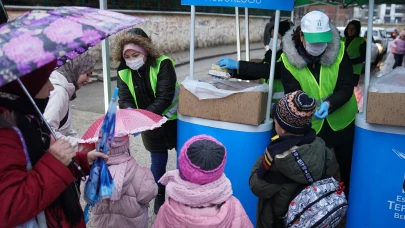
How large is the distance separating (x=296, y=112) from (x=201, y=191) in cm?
66

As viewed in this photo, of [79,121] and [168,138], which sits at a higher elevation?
[168,138]

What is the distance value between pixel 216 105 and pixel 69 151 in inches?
58.5

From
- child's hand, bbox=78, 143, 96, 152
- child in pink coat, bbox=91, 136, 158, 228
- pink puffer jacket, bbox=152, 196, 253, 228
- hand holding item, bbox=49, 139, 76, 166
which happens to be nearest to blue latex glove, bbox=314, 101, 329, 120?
pink puffer jacket, bbox=152, 196, 253, 228

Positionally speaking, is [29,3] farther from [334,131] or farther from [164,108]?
[334,131]

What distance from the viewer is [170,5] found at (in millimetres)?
15945

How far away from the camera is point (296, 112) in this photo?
2.07 metres

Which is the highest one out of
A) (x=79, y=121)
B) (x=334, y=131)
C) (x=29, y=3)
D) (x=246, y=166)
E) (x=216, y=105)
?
(x=29, y=3)

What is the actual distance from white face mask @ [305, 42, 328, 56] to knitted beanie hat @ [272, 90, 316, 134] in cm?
66

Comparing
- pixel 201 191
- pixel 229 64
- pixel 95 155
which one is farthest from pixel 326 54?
pixel 95 155

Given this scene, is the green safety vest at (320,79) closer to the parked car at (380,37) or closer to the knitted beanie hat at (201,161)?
the knitted beanie hat at (201,161)

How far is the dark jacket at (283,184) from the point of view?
2070mm

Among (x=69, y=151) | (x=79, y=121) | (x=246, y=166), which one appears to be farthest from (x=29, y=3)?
(x=69, y=151)

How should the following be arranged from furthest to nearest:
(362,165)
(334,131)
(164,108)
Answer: (164,108)
(334,131)
(362,165)

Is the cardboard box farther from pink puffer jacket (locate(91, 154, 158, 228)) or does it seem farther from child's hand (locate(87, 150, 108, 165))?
child's hand (locate(87, 150, 108, 165))
